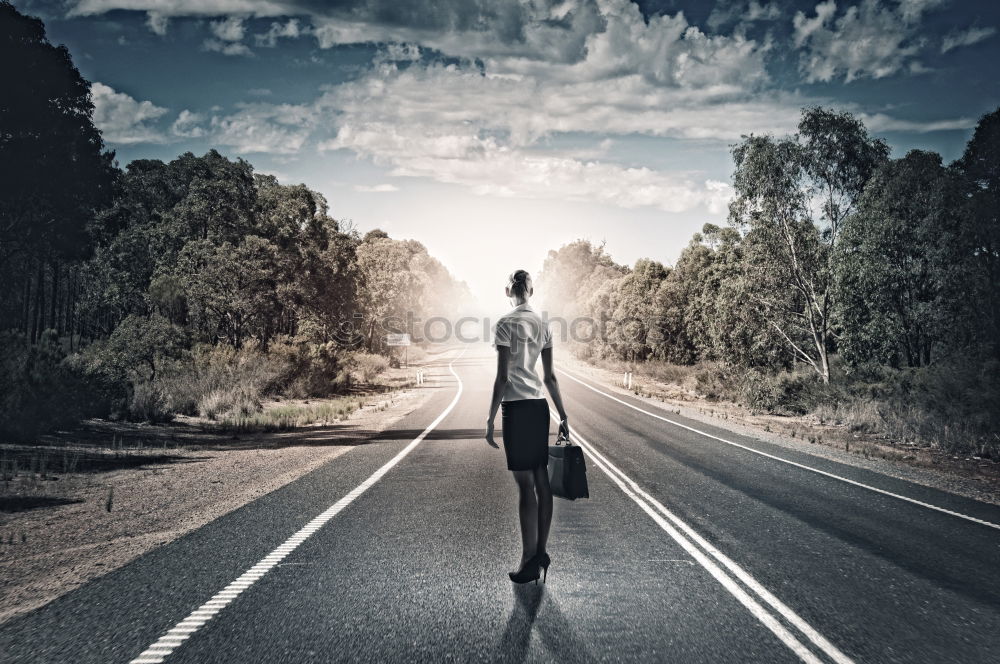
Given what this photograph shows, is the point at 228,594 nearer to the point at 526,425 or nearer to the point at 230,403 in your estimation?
the point at 526,425

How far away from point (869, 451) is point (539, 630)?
12058 millimetres

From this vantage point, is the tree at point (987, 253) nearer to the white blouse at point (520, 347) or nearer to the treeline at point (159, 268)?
the white blouse at point (520, 347)

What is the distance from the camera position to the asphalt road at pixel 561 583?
12.0 feet

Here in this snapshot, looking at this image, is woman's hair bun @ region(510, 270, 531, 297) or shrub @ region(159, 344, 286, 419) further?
shrub @ region(159, 344, 286, 419)

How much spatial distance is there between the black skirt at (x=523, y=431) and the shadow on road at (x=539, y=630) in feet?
2.99

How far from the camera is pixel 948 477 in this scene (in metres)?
10.4

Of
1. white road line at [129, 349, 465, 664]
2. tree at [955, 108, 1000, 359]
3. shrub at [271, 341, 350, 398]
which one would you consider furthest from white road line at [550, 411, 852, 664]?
shrub at [271, 341, 350, 398]

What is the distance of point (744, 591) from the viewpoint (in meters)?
4.60

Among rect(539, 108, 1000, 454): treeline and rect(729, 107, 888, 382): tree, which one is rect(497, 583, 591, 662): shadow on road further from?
rect(729, 107, 888, 382): tree

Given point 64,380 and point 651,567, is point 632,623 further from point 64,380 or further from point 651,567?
point 64,380

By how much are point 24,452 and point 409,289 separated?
5083cm

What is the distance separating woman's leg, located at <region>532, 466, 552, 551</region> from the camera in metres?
4.69

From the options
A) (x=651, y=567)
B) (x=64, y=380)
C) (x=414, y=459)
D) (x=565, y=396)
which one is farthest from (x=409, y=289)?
(x=651, y=567)

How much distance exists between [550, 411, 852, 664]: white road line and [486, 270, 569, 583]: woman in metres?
1.43
